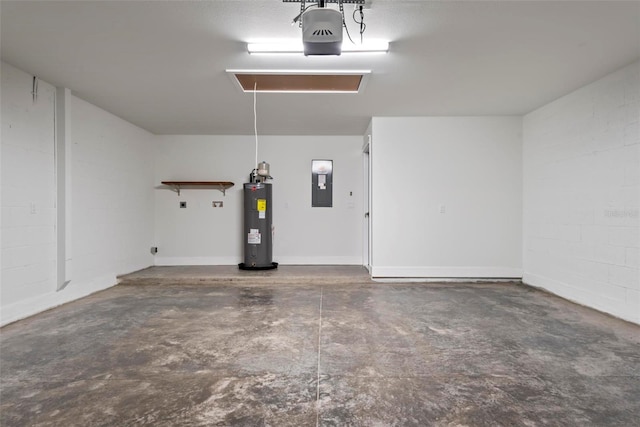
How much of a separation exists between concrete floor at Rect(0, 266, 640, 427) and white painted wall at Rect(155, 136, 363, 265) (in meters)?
2.10

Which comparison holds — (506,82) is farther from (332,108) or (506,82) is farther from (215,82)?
(215,82)

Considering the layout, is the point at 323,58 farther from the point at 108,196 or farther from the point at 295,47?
the point at 108,196

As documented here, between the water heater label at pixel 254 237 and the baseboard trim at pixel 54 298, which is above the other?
the water heater label at pixel 254 237

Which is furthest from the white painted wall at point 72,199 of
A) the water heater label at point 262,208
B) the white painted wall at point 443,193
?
the white painted wall at point 443,193

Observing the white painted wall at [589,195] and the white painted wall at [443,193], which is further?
the white painted wall at [443,193]

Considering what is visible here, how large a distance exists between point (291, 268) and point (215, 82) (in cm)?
323

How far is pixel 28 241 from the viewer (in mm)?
3441

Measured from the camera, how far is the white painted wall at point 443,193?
511cm

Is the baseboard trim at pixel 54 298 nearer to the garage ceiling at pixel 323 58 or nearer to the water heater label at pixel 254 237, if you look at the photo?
the water heater label at pixel 254 237

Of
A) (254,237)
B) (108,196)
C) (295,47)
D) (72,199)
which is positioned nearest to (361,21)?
(295,47)

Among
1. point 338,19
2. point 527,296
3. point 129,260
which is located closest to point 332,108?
point 338,19

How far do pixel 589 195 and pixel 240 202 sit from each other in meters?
5.25

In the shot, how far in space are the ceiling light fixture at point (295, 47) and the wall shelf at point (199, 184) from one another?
334cm

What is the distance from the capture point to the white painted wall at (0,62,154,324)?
3271 millimetres
